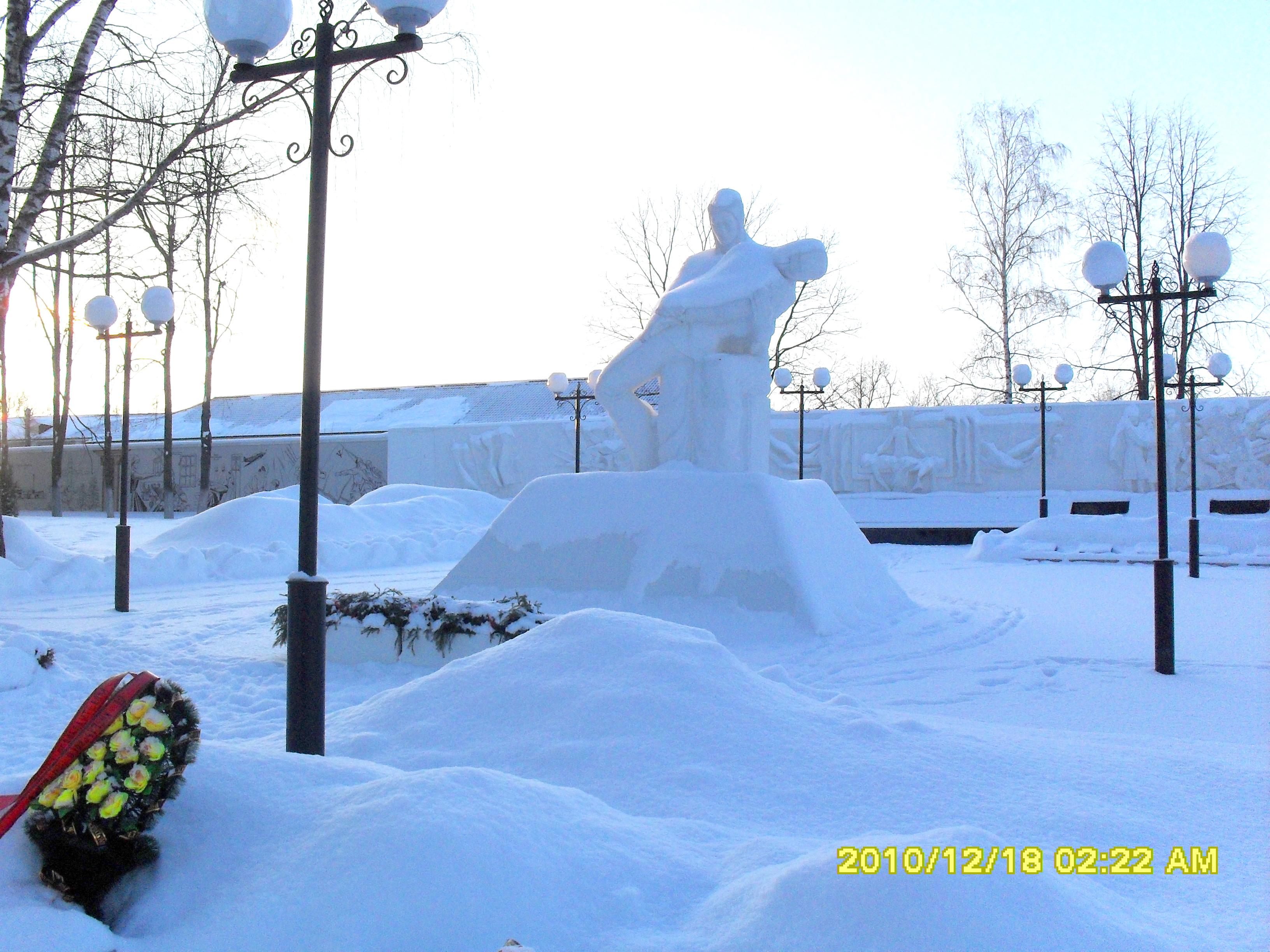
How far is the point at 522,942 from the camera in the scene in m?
1.94

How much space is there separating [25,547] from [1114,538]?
13922 millimetres

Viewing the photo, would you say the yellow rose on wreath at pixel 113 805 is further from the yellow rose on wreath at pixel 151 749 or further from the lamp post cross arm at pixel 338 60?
the lamp post cross arm at pixel 338 60

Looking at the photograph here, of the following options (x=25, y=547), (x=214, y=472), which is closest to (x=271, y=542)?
(x=25, y=547)

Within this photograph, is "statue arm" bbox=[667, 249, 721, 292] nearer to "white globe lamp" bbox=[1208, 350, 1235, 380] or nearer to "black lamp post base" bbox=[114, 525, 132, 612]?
"black lamp post base" bbox=[114, 525, 132, 612]

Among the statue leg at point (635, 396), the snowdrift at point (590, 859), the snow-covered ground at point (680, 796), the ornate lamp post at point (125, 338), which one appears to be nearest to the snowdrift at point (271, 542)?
the ornate lamp post at point (125, 338)

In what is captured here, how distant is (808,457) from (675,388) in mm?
13176

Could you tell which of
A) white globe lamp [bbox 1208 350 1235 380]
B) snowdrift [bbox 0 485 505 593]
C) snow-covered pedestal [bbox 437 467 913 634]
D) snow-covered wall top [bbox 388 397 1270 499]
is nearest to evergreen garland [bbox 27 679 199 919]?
snow-covered pedestal [bbox 437 467 913 634]

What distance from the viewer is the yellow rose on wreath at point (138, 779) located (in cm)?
221

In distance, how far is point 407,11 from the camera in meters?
3.66

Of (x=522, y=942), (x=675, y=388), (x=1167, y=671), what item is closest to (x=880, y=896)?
(x=522, y=942)

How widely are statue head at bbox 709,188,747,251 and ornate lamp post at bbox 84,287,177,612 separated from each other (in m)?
4.94

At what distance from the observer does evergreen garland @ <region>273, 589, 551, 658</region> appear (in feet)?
20.0

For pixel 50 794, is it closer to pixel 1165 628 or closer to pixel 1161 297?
pixel 1165 628
